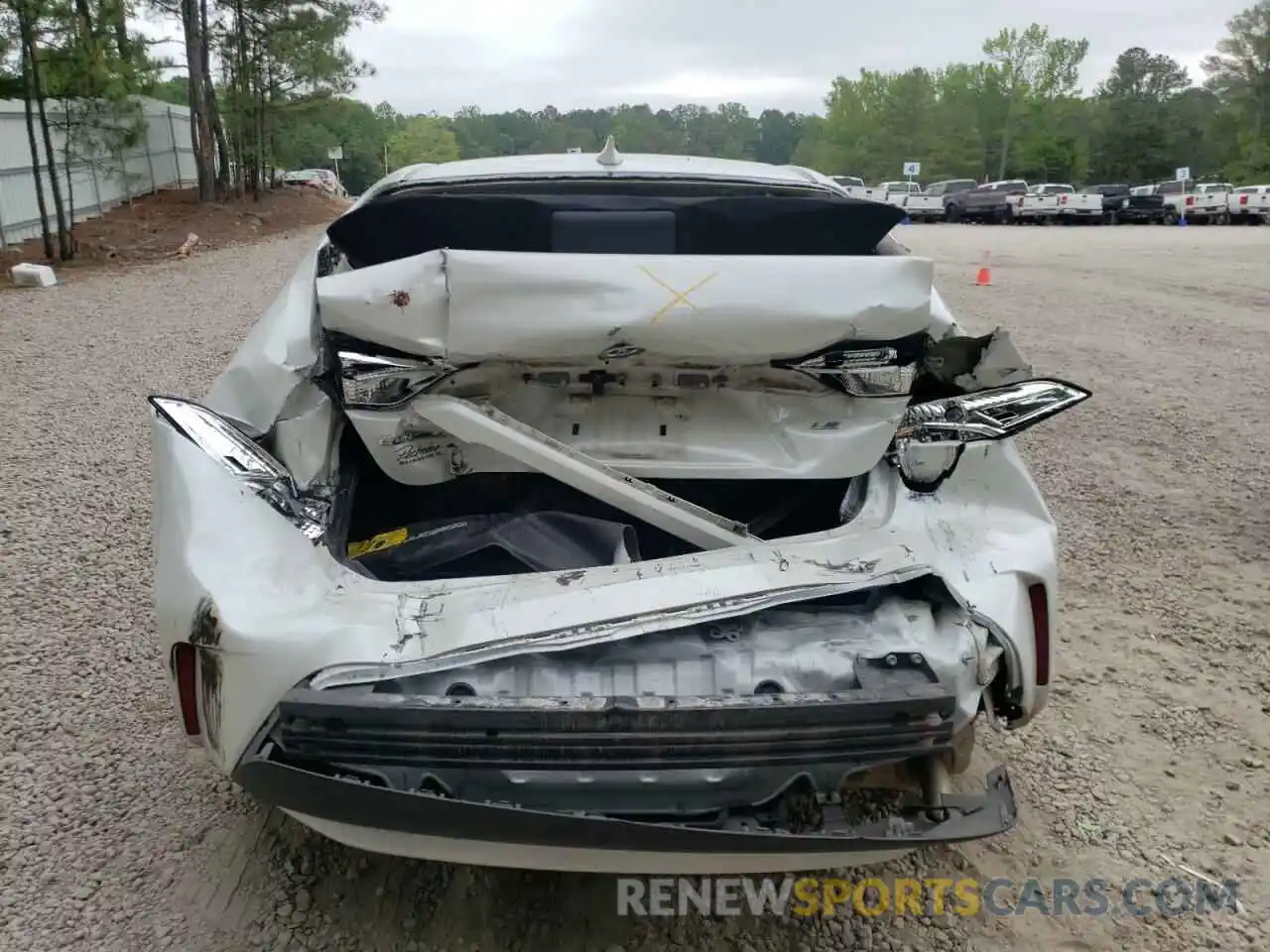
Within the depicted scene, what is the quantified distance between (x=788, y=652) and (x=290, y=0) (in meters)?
23.8

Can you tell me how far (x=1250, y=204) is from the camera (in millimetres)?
26547

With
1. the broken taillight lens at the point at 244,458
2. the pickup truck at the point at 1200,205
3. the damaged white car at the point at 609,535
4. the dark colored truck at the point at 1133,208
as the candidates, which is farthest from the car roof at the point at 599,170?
the pickup truck at the point at 1200,205

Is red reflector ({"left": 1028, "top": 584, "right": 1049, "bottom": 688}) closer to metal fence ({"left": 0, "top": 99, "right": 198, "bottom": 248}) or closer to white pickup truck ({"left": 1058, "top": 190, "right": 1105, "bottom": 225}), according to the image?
metal fence ({"left": 0, "top": 99, "right": 198, "bottom": 248})

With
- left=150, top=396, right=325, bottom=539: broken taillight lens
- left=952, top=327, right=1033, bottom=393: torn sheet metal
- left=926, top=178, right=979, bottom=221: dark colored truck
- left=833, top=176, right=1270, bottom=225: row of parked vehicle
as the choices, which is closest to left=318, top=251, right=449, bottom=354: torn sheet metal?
left=150, top=396, right=325, bottom=539: broken taillight lens

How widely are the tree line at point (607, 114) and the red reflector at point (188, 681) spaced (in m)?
4.11

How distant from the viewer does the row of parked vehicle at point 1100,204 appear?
27.2m

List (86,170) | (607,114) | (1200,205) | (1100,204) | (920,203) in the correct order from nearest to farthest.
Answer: (86,170)
(1200,205)
(1100,204)
(920,203)
(607,114)

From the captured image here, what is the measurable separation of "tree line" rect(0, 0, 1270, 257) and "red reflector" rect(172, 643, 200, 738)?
4112mm

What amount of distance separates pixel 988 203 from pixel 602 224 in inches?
1198

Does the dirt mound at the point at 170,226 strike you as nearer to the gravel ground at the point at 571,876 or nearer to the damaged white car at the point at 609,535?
the gravel ground at the point at 571,876

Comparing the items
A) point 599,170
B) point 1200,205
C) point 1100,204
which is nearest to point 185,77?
point 599,170

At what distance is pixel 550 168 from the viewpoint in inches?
126

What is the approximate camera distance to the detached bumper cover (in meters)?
1.58

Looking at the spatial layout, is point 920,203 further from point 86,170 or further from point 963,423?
point 963,423
